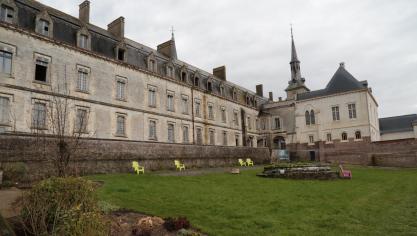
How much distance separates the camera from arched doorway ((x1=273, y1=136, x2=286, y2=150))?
136ft

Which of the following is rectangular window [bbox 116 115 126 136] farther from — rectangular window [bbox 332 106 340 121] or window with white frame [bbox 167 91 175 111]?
rectangular window [bbox 332 106 340 121]

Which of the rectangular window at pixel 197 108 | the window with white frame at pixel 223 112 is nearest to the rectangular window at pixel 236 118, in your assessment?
the window with white frame at pixel 223 112

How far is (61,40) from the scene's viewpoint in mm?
20188

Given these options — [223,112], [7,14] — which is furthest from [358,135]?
[7,14]

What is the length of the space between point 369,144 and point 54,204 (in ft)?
111

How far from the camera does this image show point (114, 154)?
18438 mm

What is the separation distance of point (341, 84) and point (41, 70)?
31.8 metres

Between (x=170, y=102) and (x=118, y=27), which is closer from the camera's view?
(x=118, y=27)

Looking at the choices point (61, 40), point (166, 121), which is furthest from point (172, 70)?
point (61, 40)

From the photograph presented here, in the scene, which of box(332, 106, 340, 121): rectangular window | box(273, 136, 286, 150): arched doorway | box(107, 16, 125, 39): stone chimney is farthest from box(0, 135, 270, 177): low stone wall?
box(332, 106, 340, 121): rectangular window

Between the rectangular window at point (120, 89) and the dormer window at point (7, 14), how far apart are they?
8.03 m

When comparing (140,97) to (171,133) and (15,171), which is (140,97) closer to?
(171,133)

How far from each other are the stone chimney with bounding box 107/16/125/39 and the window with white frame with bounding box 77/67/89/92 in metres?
6.07

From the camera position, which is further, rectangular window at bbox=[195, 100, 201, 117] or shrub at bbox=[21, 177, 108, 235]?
rectangular window at bbox=[195, 100, 201, 117]
